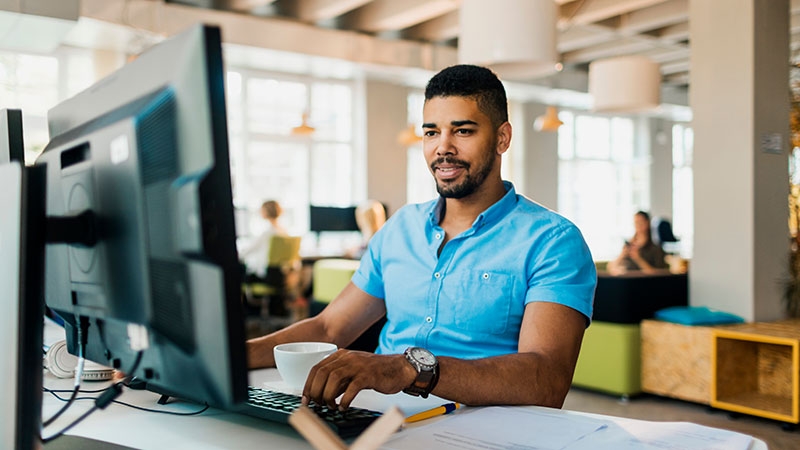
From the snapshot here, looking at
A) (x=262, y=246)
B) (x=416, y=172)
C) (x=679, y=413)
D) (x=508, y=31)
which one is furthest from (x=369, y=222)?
(x=679, y=413)

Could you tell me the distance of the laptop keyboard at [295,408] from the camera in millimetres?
946

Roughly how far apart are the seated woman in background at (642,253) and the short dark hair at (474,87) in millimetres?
4578

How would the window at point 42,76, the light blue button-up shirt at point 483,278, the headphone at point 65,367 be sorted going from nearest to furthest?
the headphone at point 65,367 < the light blue button-up shirt at point 483,278 < the window at point 42,76

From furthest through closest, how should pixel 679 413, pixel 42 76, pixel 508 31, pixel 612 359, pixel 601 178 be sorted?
pixel 601 178
pixel 42 76
pixel 612 359
pixel 679 413
pixel 508 31

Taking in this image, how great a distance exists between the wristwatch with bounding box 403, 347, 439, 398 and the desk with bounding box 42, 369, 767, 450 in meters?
0.04

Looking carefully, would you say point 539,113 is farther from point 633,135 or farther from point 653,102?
point 653,102

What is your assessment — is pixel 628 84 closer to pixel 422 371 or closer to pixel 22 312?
pixel 422 371

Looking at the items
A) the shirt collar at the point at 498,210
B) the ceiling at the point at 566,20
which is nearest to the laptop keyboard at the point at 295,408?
the shirt collar at the point at 498,210

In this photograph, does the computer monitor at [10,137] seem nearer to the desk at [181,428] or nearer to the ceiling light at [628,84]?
the desk at [181,428]

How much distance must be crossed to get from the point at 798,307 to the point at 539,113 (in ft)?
24.2

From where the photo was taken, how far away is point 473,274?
1.66 m

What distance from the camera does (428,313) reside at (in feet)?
5.56

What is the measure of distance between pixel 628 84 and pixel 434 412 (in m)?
5.25

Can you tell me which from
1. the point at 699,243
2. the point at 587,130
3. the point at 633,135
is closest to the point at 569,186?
the point at 587,130
